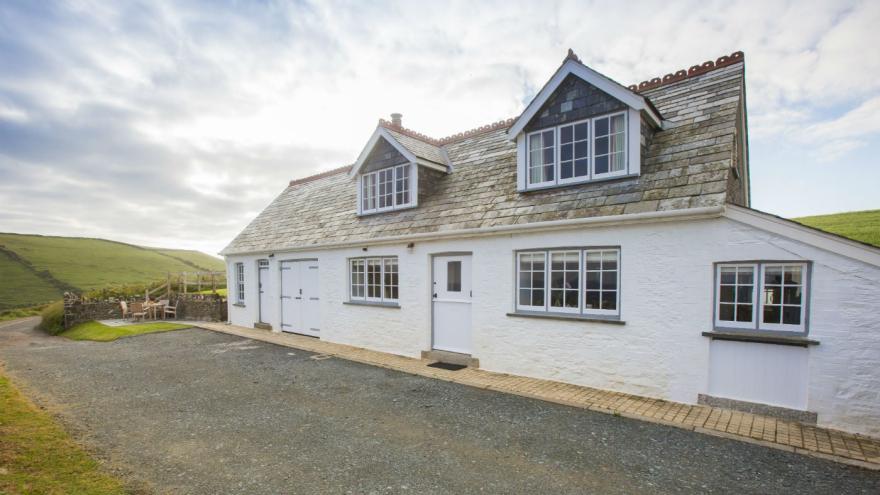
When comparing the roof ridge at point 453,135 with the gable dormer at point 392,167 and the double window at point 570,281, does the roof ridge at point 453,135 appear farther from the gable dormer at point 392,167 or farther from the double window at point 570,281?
the double window at point 570,281

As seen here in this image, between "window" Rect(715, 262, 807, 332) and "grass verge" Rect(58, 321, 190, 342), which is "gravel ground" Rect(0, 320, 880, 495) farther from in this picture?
"grass verge" Rect(58, 321, 190, 342)

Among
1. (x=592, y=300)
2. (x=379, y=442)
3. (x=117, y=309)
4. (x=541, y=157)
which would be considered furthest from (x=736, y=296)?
(x=117, y=309)

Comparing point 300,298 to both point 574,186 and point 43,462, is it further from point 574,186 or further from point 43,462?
point 574,186

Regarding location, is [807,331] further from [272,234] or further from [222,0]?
[272,234]

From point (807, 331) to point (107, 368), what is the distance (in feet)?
46.5

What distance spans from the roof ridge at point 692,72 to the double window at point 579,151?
4.34ft

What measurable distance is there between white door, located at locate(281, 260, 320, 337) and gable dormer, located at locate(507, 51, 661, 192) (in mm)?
8152

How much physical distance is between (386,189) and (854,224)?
2436 cm

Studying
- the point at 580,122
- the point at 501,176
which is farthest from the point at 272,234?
the point at 580,122

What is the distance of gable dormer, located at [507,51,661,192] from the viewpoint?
299 inches

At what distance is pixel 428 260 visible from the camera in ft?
32.6

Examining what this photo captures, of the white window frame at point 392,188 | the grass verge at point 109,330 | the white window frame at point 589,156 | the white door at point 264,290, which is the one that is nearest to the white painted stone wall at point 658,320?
the white window frame at point 589,156

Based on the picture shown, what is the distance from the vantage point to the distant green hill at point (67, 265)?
33.8 m

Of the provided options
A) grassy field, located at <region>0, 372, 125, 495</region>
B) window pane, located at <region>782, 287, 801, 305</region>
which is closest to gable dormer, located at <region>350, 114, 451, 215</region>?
window pane, located at <region>782, 287, 801, 305</region>
